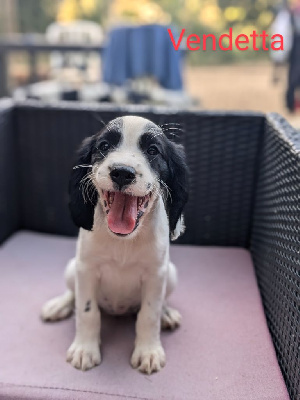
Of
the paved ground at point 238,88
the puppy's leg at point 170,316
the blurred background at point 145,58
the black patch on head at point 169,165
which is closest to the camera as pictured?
the black patch on head at point 169,165

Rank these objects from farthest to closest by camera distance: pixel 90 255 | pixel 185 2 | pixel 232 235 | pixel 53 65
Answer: pixel 185 2 → pixel 53 65 → pixel 232 235 → pixel 90 255

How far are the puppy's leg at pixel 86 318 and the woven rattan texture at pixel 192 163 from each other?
0.85 m

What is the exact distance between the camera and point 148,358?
53.6 inches

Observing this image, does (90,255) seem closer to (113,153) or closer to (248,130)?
Answer: (113,153)

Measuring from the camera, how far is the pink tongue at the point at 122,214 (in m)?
1.23

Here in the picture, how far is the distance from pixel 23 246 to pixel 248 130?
112cm

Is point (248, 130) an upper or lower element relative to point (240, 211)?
upper

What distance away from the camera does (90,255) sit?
138 cm

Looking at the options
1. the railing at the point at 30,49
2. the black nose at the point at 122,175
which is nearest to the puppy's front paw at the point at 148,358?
the black nose at the point at 122,175

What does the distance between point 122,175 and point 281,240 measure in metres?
0.68

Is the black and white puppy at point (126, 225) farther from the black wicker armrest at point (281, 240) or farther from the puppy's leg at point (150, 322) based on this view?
the black wicker armrest at point (281, 240)

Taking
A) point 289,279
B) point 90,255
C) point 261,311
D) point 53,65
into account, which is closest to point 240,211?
point 261,311

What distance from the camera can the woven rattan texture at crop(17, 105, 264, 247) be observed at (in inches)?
80.4

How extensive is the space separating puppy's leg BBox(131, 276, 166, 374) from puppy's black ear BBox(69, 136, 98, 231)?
0.26 m
